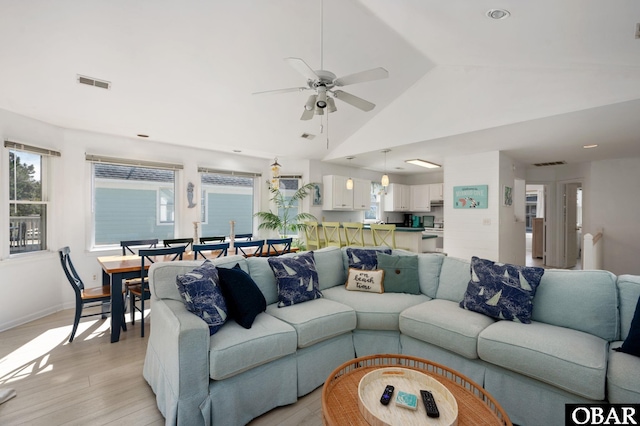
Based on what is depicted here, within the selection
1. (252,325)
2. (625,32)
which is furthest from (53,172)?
(625,32)

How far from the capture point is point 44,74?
10.2ft

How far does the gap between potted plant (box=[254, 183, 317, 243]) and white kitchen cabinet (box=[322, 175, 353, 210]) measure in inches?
15.9

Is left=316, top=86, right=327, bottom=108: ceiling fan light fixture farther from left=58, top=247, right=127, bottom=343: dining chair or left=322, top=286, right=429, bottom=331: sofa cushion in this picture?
left=58, top=247, right=127, bottom=343: dining chair

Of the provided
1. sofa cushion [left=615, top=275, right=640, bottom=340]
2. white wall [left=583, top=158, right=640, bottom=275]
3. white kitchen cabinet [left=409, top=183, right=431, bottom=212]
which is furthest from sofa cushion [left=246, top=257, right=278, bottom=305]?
white wall [left=583, top=158, right=640, bottom=275]

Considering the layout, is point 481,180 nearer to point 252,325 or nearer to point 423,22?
point 423,22

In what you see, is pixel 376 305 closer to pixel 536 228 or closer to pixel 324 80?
pixel 324 80

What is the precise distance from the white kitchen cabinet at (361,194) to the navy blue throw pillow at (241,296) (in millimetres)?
5060

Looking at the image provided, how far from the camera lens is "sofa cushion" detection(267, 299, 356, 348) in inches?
90.4

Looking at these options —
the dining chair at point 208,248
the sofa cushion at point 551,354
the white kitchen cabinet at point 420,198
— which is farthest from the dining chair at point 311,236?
the sofa cushion at point 551,354

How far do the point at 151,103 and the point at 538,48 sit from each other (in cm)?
442

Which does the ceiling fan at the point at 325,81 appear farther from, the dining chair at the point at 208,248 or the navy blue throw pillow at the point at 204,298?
the dining chair at the point at 208,248

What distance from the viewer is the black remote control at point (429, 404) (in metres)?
1.35

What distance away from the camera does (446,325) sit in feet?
7.54

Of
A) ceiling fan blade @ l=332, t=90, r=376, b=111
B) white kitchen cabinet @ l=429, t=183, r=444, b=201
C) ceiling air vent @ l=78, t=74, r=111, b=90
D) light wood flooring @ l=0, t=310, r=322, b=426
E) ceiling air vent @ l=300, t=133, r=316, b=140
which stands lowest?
light wood flooring @ l=0, t=310, r=322, b=426
